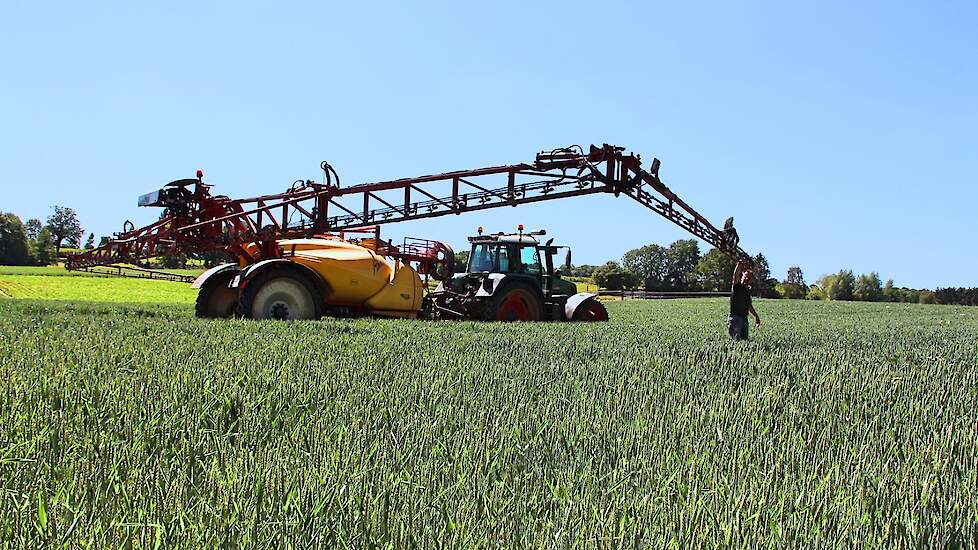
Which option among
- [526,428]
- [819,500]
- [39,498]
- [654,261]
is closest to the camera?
[39,498]

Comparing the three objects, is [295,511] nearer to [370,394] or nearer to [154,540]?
[154,540]

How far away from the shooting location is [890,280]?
234 ft

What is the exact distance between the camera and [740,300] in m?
10.9

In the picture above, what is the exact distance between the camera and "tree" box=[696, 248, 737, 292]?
228ft

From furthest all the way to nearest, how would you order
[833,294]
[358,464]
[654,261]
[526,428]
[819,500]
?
[654,261] → [833,294] → [526,428] → [358,464] → [819,500]

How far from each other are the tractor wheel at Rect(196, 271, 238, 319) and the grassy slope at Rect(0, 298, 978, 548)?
194 inches

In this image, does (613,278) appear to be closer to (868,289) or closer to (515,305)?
(868,289)

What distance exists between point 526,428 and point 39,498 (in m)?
2.42

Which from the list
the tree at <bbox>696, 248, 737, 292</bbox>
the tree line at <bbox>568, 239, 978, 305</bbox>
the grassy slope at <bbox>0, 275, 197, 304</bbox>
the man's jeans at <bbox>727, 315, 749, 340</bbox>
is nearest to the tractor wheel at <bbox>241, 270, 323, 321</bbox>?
the man's jeans at <bbox>727, 315, 749, 340</bbox>

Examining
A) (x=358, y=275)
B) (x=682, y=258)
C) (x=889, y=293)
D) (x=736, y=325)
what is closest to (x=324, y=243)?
(x=358, y=275)

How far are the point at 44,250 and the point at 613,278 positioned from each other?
155ft

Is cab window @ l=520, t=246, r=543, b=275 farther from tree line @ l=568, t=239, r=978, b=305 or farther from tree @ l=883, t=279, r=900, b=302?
tree @ l=883, t=279, r=900, b=302

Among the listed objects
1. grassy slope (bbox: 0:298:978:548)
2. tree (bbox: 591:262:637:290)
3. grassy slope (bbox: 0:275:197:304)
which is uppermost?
tree (bbox: 591:262:637:290)

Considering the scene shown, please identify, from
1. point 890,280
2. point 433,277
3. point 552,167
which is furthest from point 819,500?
point 890,280
